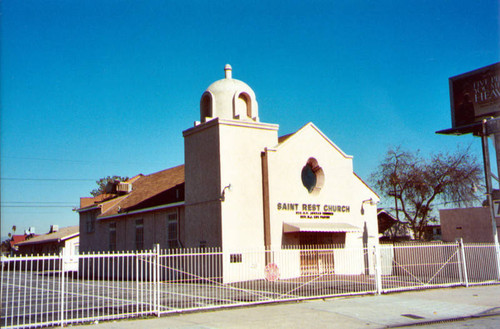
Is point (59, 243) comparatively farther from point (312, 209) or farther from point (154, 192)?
point (312, 209)

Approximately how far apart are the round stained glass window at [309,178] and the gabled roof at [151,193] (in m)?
6.72

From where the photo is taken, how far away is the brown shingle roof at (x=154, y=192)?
2742 centimetres

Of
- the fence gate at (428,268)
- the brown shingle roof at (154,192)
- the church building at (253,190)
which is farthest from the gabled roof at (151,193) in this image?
the fence gate at (428,268)

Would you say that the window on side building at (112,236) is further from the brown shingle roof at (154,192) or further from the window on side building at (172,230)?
the window on side building at (172,230)

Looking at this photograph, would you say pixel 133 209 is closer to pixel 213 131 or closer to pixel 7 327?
pixel 213 131

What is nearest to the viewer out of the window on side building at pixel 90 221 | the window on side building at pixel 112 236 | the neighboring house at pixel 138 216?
the neighboring house at pixel 138 216

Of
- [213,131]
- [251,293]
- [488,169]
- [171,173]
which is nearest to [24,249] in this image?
[171,173]

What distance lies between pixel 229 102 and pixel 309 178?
575 centimetres

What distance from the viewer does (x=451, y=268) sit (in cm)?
2006

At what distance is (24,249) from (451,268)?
52.4 m

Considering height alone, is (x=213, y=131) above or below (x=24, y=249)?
above

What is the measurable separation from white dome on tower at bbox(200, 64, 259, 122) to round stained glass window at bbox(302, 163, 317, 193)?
363cm

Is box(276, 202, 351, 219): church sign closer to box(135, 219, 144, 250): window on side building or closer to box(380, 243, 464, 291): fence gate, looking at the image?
box(380, 243, 464, 291): fence gate

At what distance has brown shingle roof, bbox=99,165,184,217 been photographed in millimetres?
27417
